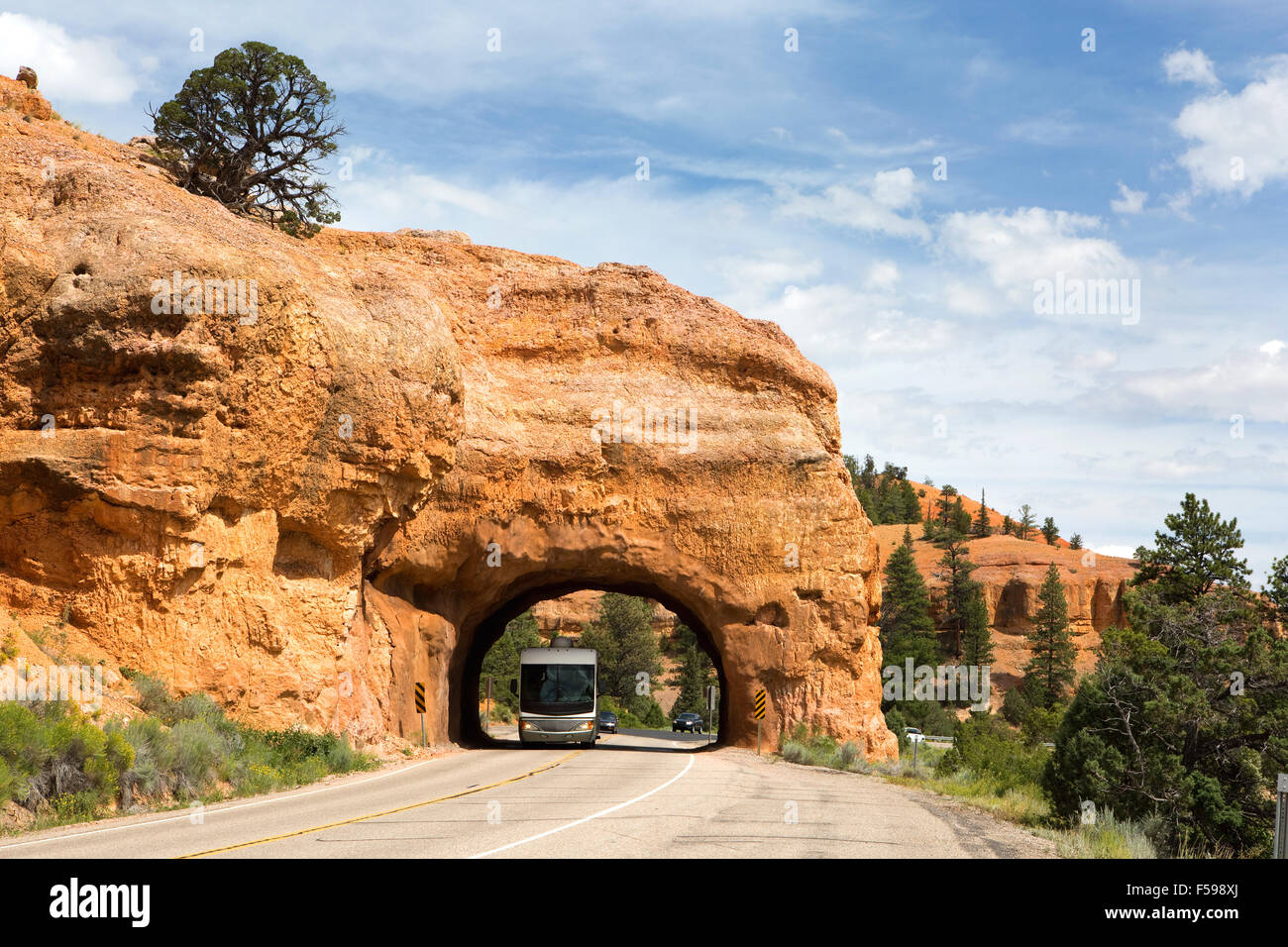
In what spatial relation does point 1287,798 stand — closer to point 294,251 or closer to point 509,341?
point 294,251

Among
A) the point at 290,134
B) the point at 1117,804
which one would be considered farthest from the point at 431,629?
the point at 1117,804

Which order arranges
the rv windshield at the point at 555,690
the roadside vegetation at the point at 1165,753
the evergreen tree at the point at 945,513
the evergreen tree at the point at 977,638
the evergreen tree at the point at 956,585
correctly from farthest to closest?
the evergreen tree at the point at 945,513, the evergreen tree at the point at 956,585, the evergreen tree at the point at 977,638, the rv windshield at the point at 555,690, the roadside vegetation at the point at 1165,753

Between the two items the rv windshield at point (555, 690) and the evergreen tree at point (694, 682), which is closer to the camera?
the rv windshield at point (555, 690)

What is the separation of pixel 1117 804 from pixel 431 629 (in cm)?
1962

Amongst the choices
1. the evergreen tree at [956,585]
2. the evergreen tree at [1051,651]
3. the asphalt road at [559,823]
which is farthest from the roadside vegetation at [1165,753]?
the evergreen tree at [956,585]

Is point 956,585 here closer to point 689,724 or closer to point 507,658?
point 689,724

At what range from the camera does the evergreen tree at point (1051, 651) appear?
6444 centimetres

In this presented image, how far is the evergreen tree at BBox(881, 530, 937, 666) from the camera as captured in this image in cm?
6750

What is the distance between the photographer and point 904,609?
69.8 metres

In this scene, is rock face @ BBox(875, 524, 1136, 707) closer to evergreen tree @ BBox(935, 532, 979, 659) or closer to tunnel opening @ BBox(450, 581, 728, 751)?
evergreen tree @ BBox(935, 532, 979, 659)

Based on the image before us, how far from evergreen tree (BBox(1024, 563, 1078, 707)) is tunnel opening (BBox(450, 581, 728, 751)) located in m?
19.6

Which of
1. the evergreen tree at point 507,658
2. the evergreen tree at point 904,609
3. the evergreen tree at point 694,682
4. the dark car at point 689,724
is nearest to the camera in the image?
the dark car at point 689,724

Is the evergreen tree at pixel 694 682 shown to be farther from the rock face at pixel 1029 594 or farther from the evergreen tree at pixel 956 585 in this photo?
the evergreen tree at pixel 956 585

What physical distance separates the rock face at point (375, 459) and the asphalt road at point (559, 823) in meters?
5.86
